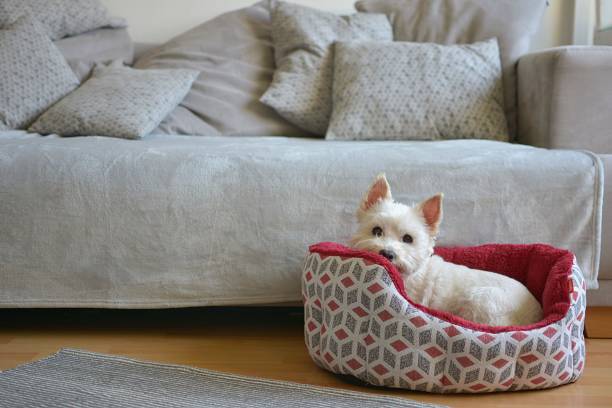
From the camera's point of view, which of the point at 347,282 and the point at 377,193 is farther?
the point at 377,193

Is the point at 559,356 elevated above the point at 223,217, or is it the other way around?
the point at 223,217

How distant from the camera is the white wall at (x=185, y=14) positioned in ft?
9.60

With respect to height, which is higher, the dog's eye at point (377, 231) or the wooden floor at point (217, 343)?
the dog's eye at point (377, 231)

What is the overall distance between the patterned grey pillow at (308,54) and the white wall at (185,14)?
391 mm

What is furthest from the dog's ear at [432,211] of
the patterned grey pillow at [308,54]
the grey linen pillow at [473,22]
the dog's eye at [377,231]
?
the grey linen pillow at [473,22]

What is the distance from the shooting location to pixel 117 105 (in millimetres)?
2203

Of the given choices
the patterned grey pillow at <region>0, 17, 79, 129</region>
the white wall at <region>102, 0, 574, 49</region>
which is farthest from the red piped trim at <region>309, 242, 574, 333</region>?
the white wall at <region>102, 0, 574, 49</region>

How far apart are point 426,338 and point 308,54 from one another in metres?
1.43

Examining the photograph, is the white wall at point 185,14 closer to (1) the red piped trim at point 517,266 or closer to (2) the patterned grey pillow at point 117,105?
(2) the patterned grey pillow at point 117,105

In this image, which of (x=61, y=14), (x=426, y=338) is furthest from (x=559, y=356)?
(x=61, y=14)

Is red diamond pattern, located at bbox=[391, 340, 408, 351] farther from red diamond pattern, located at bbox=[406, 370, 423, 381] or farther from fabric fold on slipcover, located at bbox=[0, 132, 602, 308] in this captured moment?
fabric fold on slipcover, located at bbox=[0, 132, 602, 308]

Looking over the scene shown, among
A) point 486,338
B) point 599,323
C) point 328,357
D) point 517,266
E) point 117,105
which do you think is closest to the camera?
point 486,338

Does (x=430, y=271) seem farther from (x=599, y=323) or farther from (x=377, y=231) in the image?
(x=599, y=323)

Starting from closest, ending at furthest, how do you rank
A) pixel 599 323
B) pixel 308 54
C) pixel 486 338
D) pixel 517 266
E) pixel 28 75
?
pixel 486 338
pixel 517 266
pixel 599 323
pixel 28 75
pixel 308 54
